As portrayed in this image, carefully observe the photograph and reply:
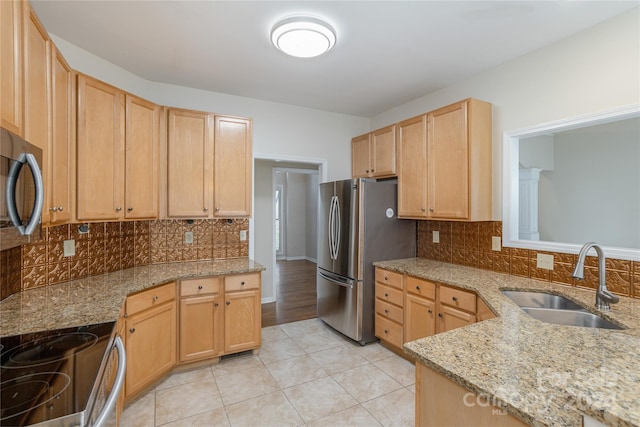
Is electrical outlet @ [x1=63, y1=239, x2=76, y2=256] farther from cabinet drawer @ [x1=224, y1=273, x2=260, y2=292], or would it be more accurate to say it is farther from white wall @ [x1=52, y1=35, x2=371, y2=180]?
white wall @ [x1=52, y1=35, x2=371, y2=180]

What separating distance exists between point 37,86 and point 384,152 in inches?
116

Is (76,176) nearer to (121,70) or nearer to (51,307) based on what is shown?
(51,307)

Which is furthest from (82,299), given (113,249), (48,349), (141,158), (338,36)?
(338,36)

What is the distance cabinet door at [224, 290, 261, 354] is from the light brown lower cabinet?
76.0 inches

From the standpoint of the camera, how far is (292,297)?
4.89 meters

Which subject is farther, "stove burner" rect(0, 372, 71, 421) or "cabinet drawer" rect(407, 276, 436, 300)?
"cabinet drawer" rect(407, 276, 436, 300)

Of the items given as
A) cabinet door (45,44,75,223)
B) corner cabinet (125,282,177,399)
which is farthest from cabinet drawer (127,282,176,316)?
cabinet door (45,44,75,223)

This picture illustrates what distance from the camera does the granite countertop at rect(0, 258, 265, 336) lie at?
1480mm

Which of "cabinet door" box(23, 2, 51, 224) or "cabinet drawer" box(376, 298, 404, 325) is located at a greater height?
"cabinet door" box(23, 2, 51, 224)

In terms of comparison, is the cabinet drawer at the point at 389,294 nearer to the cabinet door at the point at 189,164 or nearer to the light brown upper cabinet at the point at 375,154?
the light brown upper cabinet at the point at 375,154

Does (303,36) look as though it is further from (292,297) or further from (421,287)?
(292,297)

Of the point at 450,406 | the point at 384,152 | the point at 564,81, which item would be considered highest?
the point at 564,81

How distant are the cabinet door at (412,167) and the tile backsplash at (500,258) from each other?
0.38 metres

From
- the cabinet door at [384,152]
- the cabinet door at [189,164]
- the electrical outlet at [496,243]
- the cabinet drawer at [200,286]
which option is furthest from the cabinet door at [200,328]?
the electrical outlet at [496,243]
